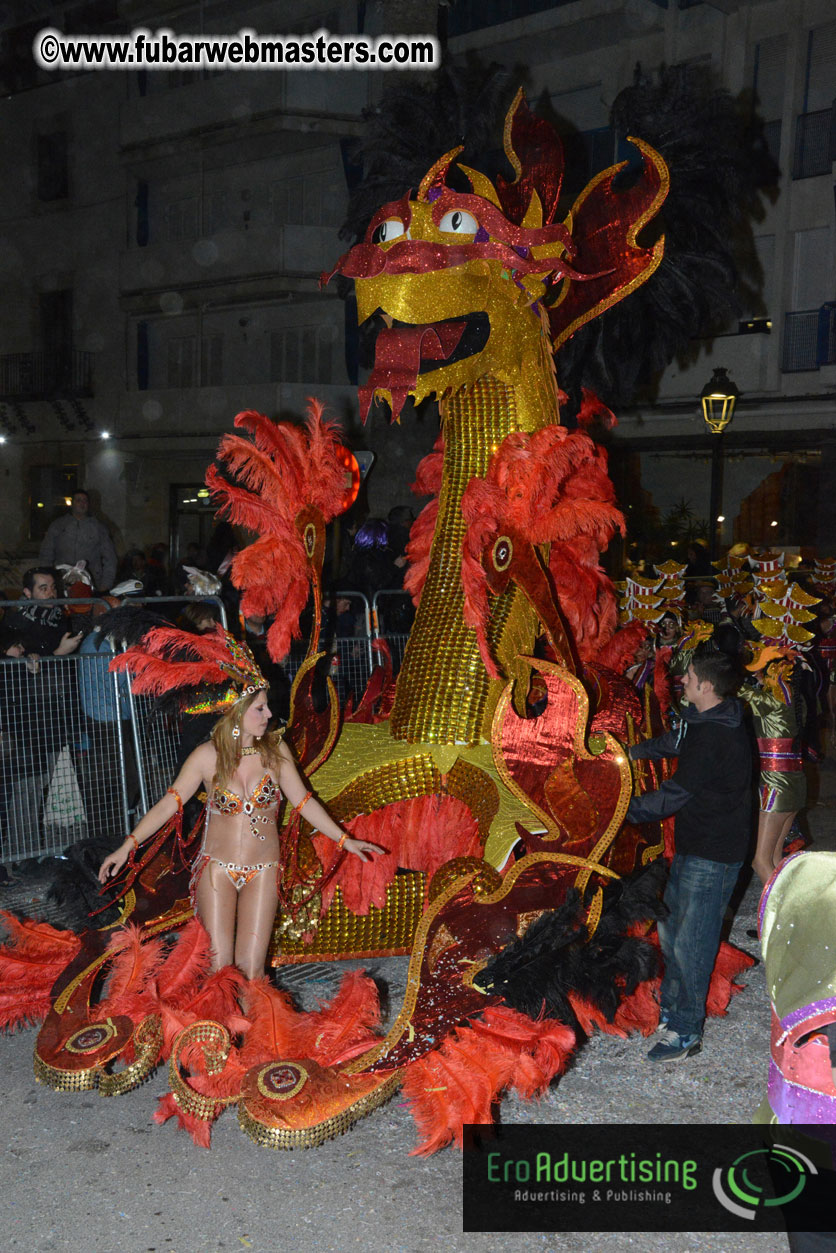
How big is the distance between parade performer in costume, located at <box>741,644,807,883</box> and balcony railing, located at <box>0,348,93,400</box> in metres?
20.1

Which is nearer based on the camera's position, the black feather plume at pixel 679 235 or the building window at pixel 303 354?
the black feather plume at pixel 679 235

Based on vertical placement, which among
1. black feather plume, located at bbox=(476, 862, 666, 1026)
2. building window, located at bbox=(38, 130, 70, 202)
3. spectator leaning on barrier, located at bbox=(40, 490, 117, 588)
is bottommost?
black feather plume, located at bbox=(476, 862, 666, 1026)

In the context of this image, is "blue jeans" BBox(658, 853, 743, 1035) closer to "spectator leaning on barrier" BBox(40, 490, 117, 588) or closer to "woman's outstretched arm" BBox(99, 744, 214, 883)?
"woman's outstretched arm" BBox(99, 744, 214, 883)

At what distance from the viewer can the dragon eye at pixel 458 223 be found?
3596mm

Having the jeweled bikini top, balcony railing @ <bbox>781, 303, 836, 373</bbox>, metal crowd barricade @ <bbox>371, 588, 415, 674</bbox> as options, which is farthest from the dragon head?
balcony railing @ <bbox>781, 303, 836, 373</bbox>

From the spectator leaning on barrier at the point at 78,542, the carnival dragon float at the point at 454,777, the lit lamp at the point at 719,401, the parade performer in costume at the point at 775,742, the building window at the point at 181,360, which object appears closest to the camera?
the carnival dragon float at the point at 454,777

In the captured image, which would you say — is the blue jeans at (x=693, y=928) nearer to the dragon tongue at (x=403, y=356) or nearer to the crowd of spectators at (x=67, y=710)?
the dragon tongue at (x=403, y=356)

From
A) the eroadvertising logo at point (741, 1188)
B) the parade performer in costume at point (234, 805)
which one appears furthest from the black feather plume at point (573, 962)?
the parade performer in costume at point (234, 805)

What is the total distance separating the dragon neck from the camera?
369cm

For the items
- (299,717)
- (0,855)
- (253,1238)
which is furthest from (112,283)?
(253,1238)

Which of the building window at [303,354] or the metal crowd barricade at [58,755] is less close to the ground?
the building window at [303,354]

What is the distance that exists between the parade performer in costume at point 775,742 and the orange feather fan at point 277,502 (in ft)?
7.16

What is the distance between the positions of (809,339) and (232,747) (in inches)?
607

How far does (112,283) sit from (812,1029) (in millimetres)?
23043
